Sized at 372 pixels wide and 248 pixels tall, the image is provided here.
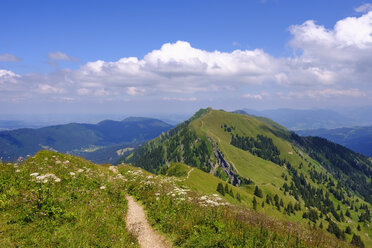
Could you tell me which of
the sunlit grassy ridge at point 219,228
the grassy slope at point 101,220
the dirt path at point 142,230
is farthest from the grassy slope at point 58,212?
the sunlit grassy ridge at point 219,228

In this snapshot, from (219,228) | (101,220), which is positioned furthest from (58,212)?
(219,228)

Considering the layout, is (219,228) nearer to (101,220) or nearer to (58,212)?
(101,220)

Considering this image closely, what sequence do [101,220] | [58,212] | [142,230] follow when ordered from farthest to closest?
[142,230] < [101,220] < [58,212]

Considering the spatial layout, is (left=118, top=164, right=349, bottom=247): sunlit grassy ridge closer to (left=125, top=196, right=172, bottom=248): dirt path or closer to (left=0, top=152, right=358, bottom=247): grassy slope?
(left=0, top=152, right=358, bottom=247): grassy slope

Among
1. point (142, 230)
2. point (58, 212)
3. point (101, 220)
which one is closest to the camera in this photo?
point (58, 212)

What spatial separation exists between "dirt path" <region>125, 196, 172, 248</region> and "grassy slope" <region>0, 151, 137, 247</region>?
2.27ft

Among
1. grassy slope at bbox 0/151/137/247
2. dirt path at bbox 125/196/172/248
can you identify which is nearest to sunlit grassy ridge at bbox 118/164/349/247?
dirt path at bbox 125/196/172/248

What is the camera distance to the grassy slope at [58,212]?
12273mm

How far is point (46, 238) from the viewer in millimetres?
12195

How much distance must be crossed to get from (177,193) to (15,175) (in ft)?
53.6

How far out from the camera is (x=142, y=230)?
53.5 feet

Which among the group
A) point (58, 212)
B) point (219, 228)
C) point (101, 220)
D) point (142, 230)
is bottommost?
point (142, 230)

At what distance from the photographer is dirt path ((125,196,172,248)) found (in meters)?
14.6

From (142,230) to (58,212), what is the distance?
Answer: 256 inches
